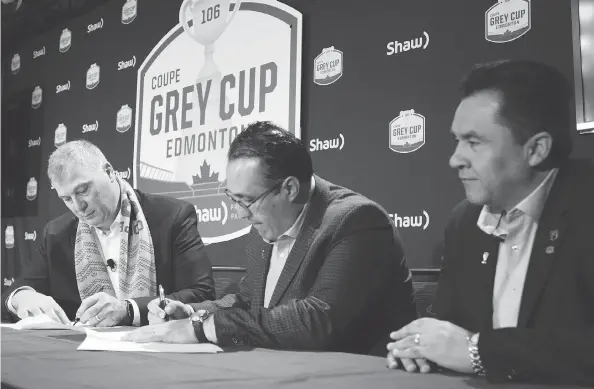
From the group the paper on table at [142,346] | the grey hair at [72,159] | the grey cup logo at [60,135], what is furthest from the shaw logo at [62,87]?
the paper on table at [142,346]

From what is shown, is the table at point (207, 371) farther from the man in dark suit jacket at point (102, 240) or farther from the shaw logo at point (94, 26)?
the shaw logo at point (94, 26)

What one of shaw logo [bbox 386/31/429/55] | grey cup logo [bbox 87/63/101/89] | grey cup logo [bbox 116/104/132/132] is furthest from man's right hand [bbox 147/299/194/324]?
grey cup logo [bbox 87/63/101/89]

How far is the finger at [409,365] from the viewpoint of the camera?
4.06 feet

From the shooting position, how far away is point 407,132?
2729 mm

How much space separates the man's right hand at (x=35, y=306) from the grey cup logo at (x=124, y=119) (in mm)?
2282

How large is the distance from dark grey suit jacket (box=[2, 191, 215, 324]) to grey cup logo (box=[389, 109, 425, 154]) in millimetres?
1002

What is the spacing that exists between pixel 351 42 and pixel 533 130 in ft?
5.51

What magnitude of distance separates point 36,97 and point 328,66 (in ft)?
12.0

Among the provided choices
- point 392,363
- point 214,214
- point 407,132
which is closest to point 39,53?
point 214,214

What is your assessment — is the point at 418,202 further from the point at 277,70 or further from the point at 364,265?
the point at 277,70

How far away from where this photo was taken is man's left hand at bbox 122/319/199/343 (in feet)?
5.33

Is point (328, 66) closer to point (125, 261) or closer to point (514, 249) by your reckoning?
point (125, 261)

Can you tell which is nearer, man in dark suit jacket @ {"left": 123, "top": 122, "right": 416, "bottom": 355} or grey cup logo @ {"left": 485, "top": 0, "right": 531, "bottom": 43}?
man in dark suit jacket @ {"left": 123, "top": 122, "right": 416, "bottom": 355}

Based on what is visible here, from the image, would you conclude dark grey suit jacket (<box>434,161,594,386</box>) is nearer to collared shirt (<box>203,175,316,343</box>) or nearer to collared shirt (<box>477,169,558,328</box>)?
collared shirt (<box>477,169,558,328</box>)
